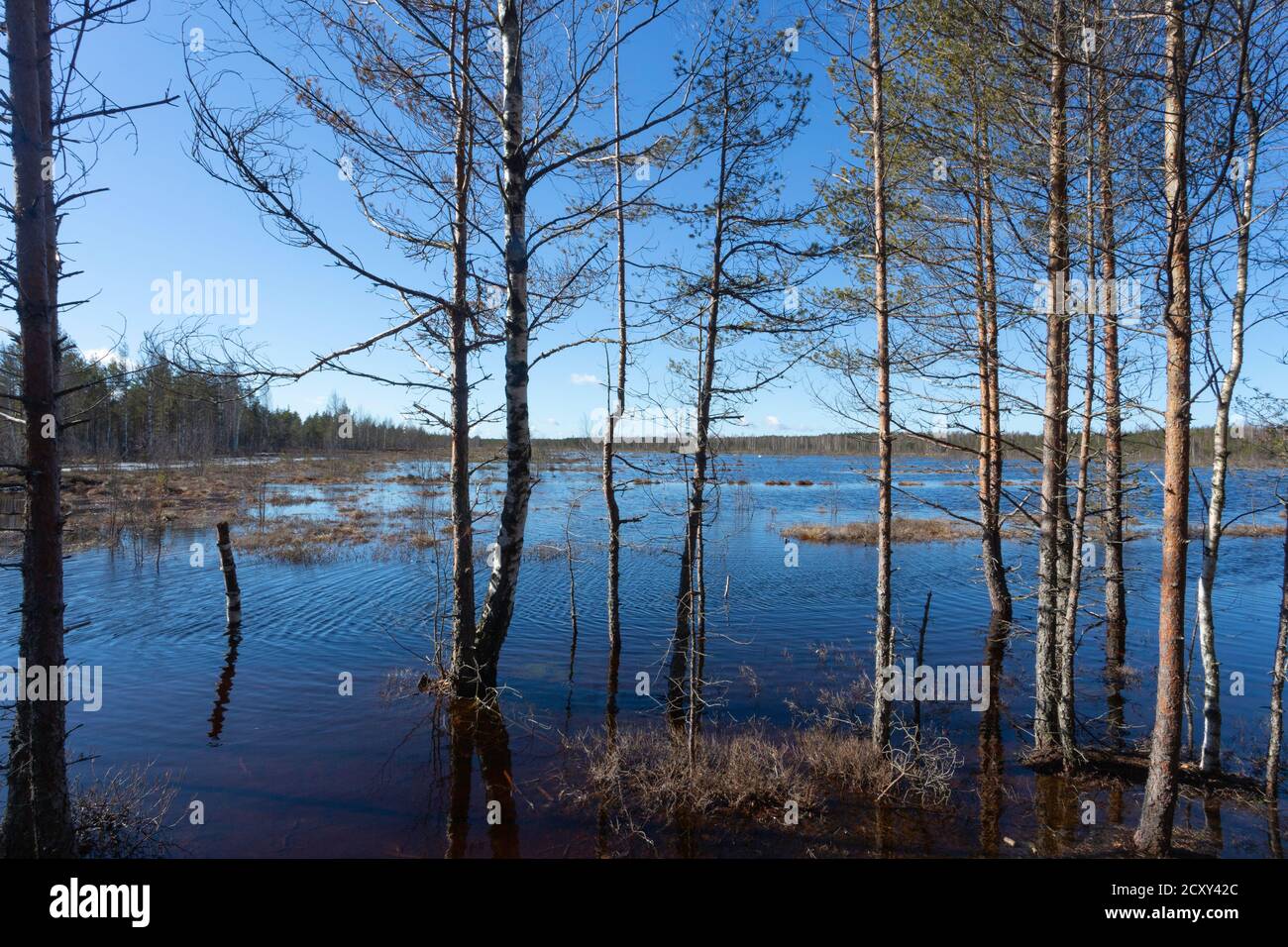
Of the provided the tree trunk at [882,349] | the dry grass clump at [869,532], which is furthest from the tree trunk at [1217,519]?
the dry grass clump at [869,532]

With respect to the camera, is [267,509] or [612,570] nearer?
[612,570]

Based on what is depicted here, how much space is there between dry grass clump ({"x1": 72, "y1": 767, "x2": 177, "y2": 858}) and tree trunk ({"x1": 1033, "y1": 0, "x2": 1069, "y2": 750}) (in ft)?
33.0

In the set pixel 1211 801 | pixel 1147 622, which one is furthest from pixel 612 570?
pixel 1147 622

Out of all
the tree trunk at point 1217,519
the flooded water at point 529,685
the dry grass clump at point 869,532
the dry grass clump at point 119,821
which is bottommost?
the flooded water at point 529,685

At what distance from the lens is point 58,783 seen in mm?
5027

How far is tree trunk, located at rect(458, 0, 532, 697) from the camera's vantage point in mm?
7539

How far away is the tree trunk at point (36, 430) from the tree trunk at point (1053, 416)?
30.8 feet

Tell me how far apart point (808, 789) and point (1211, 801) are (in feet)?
15.9

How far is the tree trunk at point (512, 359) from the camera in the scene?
7539 millimetres

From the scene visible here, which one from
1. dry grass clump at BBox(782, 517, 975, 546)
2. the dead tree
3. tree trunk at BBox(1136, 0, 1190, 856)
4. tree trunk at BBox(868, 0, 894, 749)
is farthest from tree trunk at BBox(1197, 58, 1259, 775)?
dry grass clump at BBox(782, 517, 975, 546)

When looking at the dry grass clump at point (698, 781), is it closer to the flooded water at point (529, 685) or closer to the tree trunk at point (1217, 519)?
the flooded water at point (529, 685)

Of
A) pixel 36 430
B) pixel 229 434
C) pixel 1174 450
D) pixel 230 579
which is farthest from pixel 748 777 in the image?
pixel 229 434

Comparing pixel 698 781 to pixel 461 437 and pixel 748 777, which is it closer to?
pixel 748 777
